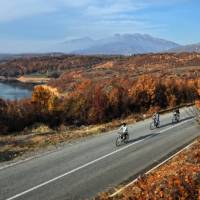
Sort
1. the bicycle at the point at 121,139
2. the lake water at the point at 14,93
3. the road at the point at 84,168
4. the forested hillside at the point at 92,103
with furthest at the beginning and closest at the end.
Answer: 1. the lake water at the point at 14,93
2. the forested hillside at the point at 92,103
3. the bicycle at the point at 121,139
4. the road at the point at 84,168

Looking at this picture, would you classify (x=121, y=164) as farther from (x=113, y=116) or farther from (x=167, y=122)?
(x=113, y=116)

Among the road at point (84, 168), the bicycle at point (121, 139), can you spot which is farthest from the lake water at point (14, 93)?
the road at point (84, 168)

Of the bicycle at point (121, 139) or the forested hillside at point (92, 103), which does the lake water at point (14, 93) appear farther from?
the bicycle at point (121, 139)

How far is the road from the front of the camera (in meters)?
14.8

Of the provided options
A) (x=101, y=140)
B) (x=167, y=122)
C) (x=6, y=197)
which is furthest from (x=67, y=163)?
(x=167, y=122)

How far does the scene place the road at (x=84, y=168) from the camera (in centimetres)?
1476

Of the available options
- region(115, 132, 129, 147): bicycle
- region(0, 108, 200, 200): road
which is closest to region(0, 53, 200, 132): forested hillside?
region(115, 132, 129, 147): bicycle

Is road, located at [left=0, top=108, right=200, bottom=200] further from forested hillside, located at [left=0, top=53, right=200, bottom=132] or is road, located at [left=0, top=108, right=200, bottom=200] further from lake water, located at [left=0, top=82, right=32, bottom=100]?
lake water, located at [left=0, top=82, right=32, bottom=100]

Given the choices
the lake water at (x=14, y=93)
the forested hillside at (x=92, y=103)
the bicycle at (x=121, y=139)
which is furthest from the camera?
the lake water at (x=14, y=93)

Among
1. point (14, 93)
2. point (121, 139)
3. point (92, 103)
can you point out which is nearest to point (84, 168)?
point (121, 139)

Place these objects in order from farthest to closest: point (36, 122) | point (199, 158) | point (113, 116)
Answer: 1. point (113, 116)
2. point (36, 122)
3. point (199, 158)

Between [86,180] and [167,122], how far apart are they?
23474 mm

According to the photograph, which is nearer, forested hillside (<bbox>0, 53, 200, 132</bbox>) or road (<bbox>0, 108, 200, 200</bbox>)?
road (<bbox>0, 108, 200, 200</bbox>)

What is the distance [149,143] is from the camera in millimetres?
25984
